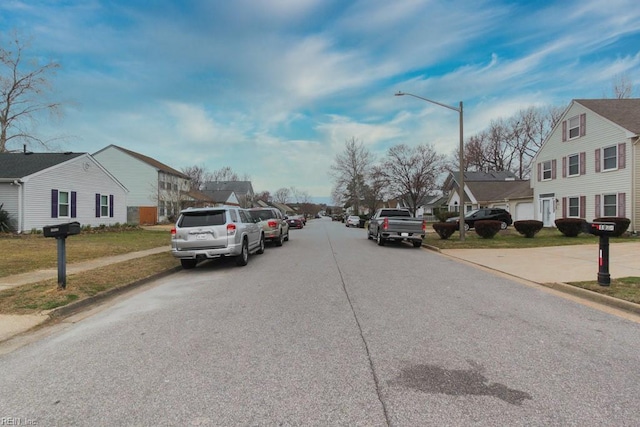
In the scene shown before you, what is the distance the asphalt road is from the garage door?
28951 millimetres

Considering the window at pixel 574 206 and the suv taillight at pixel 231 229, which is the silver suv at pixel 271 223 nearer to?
the suv taillight at pixel 231 229

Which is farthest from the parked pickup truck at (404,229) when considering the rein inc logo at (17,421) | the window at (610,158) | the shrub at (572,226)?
the rein inc logo at (17,421)

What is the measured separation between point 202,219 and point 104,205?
19.1 m

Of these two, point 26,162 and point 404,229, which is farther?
point 26,162

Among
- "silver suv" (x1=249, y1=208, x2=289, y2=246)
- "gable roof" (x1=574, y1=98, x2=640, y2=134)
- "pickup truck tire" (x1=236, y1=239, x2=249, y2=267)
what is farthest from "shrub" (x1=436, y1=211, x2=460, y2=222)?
"pickup truck tire" (x1=236, y1=239, x2=249, y2=267)

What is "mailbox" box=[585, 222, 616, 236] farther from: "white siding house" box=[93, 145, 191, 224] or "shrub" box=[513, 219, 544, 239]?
"white siding house" box=[93, 145, 191, 224]

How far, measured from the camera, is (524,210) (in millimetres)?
33562

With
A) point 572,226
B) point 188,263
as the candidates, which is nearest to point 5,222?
point 188,263

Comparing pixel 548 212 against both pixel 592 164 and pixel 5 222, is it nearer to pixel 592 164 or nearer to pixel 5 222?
pixel 592 164

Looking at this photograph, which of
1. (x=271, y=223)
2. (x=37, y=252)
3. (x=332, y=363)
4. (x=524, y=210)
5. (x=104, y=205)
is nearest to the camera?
(x=332, y=363)

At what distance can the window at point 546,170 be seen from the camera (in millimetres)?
28672

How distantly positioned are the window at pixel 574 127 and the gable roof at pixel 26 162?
31.8 meters

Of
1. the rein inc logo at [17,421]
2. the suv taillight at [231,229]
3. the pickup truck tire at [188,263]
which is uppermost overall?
the suv taillight at [231,229]

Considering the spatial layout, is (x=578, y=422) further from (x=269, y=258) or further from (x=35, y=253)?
(x=35, y=253)
